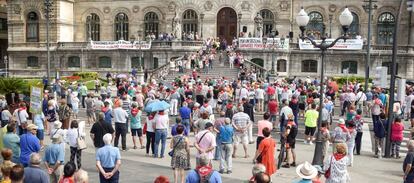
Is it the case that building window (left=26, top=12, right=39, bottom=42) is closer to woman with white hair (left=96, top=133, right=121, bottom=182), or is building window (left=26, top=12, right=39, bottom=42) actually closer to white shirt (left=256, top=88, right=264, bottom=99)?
white shirt (left=256, top=88, right=264, bottom=99)

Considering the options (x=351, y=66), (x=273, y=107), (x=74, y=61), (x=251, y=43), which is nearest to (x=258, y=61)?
(x=251, y=43)

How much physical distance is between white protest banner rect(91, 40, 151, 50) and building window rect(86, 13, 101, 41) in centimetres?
543

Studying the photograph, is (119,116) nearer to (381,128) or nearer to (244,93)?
→ (381,128)

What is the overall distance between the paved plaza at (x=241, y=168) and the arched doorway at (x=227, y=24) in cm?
3392

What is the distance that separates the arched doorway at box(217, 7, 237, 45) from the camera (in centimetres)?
5191

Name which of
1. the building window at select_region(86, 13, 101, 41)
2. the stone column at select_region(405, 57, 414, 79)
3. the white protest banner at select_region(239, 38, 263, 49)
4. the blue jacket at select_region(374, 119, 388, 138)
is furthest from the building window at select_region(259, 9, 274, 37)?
the blue jacket at select_region(374, 119, 388, 138)

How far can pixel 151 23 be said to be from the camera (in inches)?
2141

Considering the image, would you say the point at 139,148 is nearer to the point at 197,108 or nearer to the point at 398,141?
A: the point at 197,108

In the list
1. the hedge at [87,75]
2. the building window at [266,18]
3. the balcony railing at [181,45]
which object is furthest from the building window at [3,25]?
the building window at [266,18]

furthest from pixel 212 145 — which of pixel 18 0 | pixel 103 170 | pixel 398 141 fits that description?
pixel 18 0

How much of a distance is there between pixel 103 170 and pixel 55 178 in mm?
1502

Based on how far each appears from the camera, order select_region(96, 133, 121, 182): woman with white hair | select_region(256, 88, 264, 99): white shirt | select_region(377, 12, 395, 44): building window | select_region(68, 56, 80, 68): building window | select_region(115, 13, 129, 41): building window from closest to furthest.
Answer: select_region(96, 133, 121, 182): woman with white hair, select_region(256, 88, 264, 99): white shirt, select_region(377, 12, 395, 44): building window, select_region(68, 56, 80, 68): building window, select_region(115, 13, 129, 41): building window

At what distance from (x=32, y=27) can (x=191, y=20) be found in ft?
55.3

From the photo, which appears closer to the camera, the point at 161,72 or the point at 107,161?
the point at 107,161
